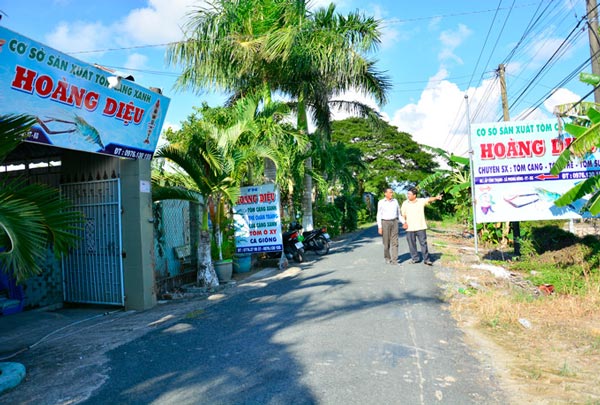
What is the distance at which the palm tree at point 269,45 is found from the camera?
14.8 meters

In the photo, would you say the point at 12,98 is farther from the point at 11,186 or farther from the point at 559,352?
the point at 559,352

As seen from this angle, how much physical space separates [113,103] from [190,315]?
392cm

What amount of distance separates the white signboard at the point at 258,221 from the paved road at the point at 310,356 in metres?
3.61

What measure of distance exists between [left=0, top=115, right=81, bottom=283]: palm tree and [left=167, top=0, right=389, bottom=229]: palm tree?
34.7ft

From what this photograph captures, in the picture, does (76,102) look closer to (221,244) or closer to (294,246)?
(221,244)

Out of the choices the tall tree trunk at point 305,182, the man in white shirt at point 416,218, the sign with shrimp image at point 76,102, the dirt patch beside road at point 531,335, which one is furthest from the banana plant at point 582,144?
the tall tree trunk at point 305,182

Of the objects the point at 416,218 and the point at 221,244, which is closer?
the point at 416,218

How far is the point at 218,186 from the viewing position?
32.9 feet

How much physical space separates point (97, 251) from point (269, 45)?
8.66 meters

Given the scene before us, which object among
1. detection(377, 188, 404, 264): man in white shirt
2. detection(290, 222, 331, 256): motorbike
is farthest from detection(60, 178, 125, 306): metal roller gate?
detection(290, 222, 331, 256): motorbike

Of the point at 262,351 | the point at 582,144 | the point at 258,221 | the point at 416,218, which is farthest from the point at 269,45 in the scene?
the point at 262,351

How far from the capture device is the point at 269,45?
14.2 m

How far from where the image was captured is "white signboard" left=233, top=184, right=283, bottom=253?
11961 millimetres

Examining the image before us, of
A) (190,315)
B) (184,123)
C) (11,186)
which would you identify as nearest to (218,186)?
(190,315)
